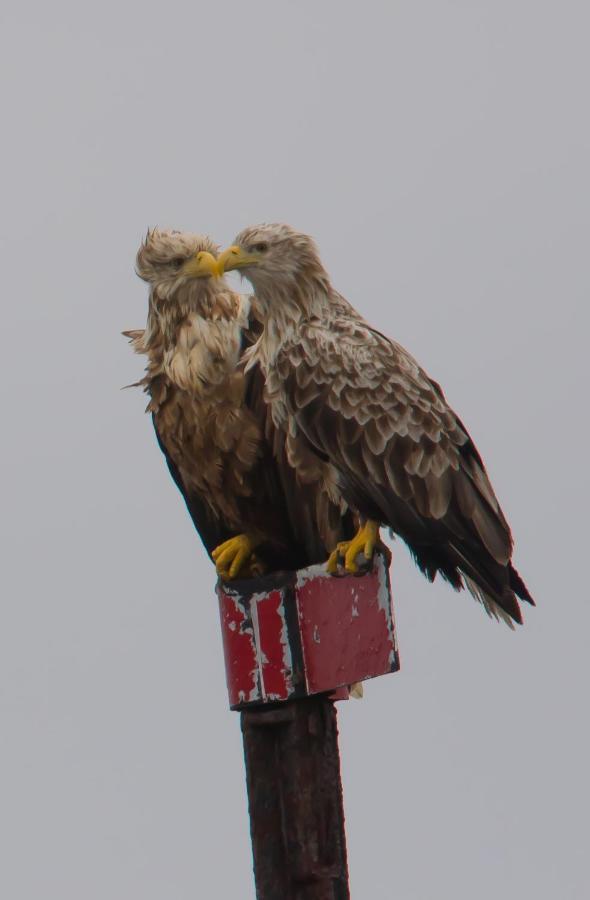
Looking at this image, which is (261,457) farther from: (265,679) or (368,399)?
(265,679)

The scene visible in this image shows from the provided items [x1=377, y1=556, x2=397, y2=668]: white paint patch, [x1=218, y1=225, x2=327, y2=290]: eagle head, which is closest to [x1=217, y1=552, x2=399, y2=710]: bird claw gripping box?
[x1=377, y1=556, x2=397, y2=668]: white paint patch

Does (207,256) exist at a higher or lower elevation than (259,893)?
higher

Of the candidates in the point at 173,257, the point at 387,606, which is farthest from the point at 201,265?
the point at 387,606

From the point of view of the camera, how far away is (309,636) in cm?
699

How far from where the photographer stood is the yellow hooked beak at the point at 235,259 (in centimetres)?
771

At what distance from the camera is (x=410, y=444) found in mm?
7773

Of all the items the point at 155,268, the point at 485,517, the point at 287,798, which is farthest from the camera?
the point at 155,268

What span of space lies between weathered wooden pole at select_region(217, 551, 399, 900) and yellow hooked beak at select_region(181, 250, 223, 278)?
1541 millimetres

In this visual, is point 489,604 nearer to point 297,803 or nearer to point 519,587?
point 519,587

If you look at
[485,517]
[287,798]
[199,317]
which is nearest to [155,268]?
[199,317]

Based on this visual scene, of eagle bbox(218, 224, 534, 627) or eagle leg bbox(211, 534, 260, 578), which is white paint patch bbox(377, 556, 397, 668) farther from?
eagle leg bbox(211, 534, 260, 578)

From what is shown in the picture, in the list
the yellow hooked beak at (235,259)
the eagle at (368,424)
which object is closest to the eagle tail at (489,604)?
the eagle at (368,424)

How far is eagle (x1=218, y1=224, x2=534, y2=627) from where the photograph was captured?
25.0ft

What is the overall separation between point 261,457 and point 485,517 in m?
1.04
